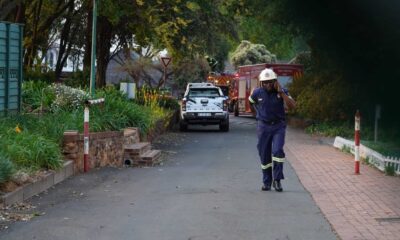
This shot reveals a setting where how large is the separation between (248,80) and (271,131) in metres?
26.8

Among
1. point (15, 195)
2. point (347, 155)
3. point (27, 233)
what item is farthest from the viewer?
point (347, 155)

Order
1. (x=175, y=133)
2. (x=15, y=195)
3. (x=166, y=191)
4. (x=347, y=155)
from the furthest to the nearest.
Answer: (x=175, y=133)
(x=347, y=155)
(x=166, y=191)
(x=15, y=195)

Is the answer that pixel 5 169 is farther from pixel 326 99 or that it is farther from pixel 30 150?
pixel 326 99

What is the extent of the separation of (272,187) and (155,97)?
16.3 m

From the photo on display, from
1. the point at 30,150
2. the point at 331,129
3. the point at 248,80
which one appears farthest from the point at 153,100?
the point at 30,150

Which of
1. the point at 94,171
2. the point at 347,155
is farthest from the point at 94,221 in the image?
the point at 347,155

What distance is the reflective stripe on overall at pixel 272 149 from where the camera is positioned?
10.6 metres

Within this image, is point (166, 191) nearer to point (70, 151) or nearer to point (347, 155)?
point (70, 151)

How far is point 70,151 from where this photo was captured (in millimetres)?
12430

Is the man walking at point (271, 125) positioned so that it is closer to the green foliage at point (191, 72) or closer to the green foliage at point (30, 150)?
the green foliage at point (30, 150)

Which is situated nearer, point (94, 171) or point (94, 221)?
point (94, 221)

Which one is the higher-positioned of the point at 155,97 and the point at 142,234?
the point at 155,97

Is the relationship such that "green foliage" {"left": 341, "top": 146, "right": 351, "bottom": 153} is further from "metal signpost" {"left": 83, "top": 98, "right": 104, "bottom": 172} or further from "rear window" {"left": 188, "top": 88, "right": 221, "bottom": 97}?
"rear window" {"left": 188, "top": 88, "right": 221, "bottom": 97}

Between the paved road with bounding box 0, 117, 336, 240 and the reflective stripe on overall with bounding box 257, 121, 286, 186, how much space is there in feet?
1.03
